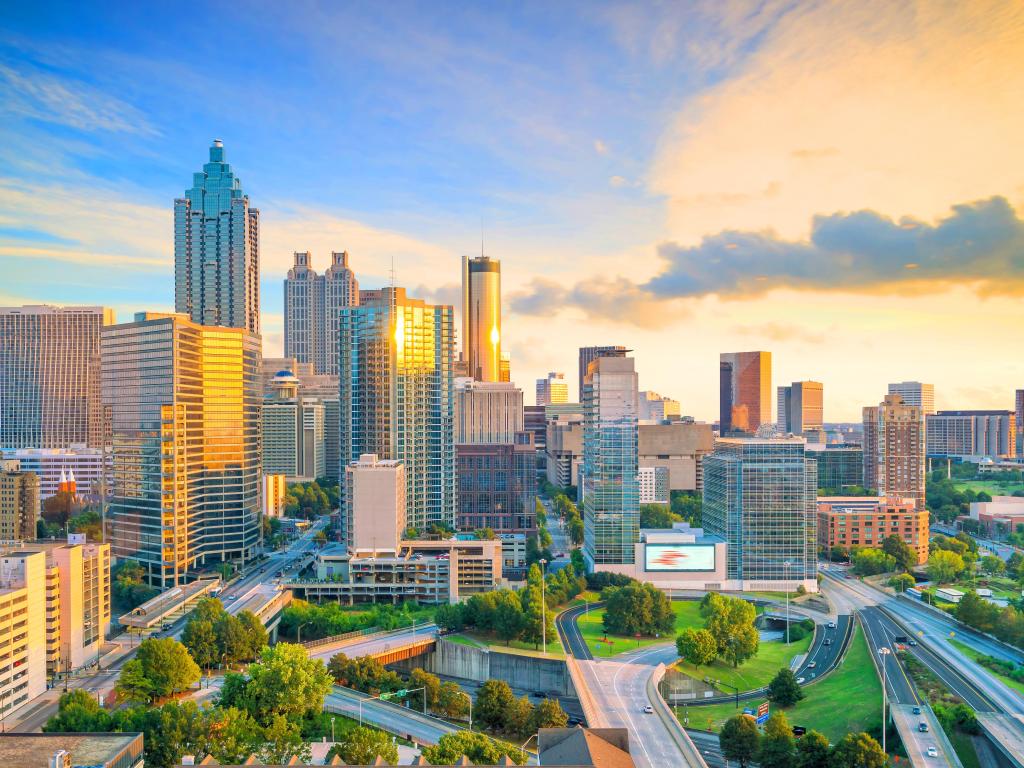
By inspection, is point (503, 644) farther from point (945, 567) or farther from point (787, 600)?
point (945, 567)

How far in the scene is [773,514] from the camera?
84750 mm

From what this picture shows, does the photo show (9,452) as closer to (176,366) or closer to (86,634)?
(176,366)

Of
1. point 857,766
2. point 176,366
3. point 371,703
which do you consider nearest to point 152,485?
point 176,366

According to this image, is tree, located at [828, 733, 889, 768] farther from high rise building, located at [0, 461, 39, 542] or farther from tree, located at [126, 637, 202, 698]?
high rise building, located at [0, 461, 39, 542]

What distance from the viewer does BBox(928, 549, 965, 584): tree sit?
88062mm

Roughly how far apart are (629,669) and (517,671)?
8.04m

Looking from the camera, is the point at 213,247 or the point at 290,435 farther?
the point at 290,435

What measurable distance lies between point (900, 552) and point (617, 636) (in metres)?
42.6

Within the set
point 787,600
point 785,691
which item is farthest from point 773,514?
point 785,691

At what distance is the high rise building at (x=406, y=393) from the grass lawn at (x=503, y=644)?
38040 mm

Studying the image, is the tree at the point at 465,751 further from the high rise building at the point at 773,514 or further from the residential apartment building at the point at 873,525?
the residential apartment building at the point at 873,525

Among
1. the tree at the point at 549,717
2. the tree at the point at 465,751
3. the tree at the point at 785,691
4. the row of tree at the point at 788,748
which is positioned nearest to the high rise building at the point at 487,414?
the tree at the point at 785,691

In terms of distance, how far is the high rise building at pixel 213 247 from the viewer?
155m

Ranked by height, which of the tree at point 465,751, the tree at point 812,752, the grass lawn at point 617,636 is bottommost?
the grass lawn at point 617,636
